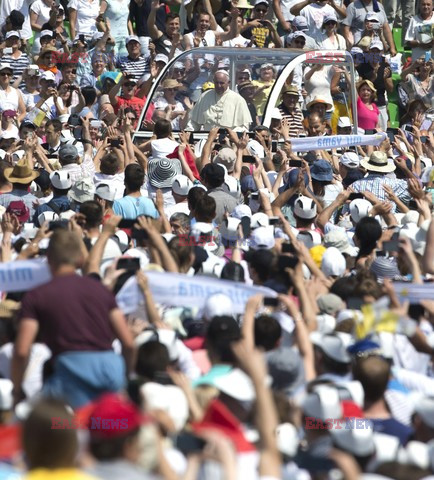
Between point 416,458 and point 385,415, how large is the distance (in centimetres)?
80

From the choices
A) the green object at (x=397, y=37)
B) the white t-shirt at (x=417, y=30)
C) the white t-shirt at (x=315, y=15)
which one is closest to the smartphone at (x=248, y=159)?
the white t-shirt at (x=315, y=15)

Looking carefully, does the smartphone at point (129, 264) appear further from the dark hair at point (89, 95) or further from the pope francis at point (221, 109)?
the dark hair at point (89, 95)

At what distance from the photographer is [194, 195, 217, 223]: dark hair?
9.66m

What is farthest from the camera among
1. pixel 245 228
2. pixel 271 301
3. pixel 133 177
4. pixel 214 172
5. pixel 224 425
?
pixel 214 172

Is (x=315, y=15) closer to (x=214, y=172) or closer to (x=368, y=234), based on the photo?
(x=214, y=172)

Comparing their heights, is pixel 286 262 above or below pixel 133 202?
above

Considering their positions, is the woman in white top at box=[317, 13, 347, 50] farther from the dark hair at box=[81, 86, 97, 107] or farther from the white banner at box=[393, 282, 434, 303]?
the white banner at box=[393, 282, 434, 303]

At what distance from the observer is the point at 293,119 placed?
15.5m

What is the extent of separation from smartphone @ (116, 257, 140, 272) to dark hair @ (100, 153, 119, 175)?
4071 millimetres

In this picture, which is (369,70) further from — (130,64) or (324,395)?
(324,395)

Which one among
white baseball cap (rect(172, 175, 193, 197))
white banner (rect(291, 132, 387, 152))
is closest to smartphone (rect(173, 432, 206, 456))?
white baseball cap (rect(172, 175, 193, 197))

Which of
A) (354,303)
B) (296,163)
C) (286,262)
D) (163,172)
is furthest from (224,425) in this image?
(296,163)

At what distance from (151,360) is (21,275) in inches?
57.4

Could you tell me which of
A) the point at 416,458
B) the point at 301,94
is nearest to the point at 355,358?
the point at 416,458
